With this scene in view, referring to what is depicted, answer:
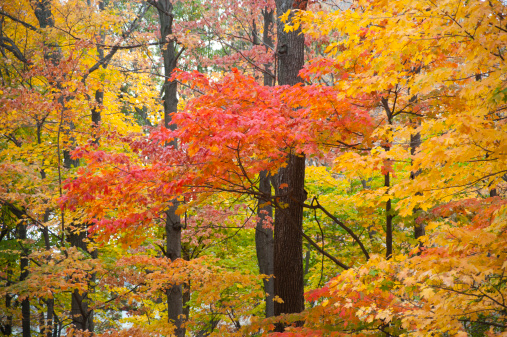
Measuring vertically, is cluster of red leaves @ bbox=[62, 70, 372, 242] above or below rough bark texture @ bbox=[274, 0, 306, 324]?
above

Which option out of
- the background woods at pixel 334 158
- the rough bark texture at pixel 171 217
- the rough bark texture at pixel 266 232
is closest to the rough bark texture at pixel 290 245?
the background woods at pixel 334 158

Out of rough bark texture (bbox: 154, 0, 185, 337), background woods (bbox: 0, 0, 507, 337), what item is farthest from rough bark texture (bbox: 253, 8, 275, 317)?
rough bark texture (bbox: 154, 0, 185, 337)

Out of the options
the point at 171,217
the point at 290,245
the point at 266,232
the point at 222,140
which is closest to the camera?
the point at 222,140

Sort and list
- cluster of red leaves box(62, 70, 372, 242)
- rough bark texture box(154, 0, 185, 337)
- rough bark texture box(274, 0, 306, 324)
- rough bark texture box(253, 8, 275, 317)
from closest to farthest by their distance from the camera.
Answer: cluster of red leaves box(62, 70, 372, 242)
rough bark texture box(274, 0, 306, 324)
rough bark texture box(154, 0, 185, 337)
rough bark texture box(253, 8, 275, 317)

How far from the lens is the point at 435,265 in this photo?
3020 mm

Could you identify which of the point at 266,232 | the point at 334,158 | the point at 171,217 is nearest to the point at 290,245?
the point at 334,158

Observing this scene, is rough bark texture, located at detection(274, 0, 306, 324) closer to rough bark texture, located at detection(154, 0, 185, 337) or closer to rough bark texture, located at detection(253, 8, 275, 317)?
rough bark texture, located at detection(253, 8, 275, 317)

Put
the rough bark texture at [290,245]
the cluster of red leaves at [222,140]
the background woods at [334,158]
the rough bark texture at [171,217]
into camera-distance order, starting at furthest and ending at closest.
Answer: the rough bark texture at [171,217]
the rough bark texture at [290,245]
the cluster of red leaves at [222,140]
the background woods at [334,158]

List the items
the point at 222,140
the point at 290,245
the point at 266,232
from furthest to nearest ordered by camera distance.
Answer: the point at 266,232, the point at 290,245, the point at 222,140

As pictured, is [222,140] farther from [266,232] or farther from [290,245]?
[266,232]

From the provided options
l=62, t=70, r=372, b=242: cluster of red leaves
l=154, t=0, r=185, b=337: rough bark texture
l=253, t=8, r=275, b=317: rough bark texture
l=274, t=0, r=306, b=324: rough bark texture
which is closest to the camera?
l=62, t=70, r=372, b=242: cluster of red leaves

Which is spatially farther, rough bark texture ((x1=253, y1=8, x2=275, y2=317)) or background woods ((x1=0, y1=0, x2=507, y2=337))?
rough bark texture ((x1=253, y1=8, x2=275, y2=317))

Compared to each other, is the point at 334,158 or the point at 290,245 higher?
the point at 334,158

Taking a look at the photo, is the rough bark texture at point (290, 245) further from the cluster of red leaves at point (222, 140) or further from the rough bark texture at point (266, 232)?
the rough bark texture at point (266, 232)
